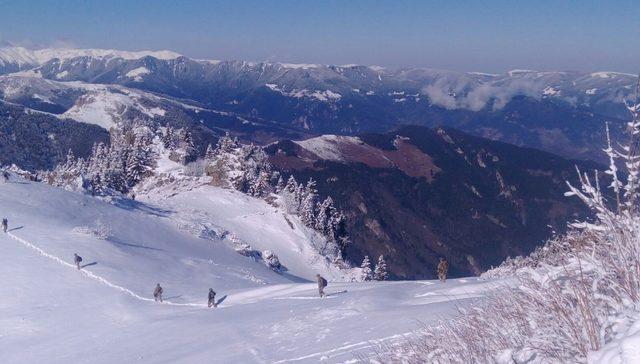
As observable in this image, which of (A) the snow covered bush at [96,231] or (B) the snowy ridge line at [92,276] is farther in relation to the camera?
(A) the snow covered bush at [96,231]

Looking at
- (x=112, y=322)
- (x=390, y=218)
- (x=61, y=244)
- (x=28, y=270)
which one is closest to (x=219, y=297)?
(x=112, y=322)

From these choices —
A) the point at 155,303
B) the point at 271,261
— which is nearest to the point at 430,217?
the point at 271,261

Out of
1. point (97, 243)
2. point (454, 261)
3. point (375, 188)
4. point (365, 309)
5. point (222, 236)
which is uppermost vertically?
point (365, 309)

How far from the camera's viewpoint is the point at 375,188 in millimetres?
178125

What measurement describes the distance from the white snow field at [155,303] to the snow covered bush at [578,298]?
3568 mm

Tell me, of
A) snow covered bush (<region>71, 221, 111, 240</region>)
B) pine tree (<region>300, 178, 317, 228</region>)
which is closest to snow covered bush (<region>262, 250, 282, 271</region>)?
snow covered bush (<region>71, 221, 111, 240</region>)

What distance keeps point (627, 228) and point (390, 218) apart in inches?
6097

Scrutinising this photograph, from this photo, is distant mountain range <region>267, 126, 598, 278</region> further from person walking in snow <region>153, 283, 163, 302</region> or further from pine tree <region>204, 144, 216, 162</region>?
person walking in snow <region>153, 283, 163, 302</region>

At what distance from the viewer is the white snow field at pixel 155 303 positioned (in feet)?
45.2

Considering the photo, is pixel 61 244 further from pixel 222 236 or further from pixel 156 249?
pixel 222 236

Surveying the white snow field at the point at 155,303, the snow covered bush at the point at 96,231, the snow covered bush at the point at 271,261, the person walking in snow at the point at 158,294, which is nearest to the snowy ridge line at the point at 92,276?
the white snow field at the point at 155,303

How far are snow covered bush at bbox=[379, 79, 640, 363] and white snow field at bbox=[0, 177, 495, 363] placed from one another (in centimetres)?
357

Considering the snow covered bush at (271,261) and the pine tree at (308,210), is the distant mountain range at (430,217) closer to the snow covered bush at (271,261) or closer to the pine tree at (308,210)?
the pine tree at (308,210)

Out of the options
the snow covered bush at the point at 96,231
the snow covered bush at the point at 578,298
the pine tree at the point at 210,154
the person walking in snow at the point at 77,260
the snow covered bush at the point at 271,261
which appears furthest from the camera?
the pine tree at the point at 210,154
